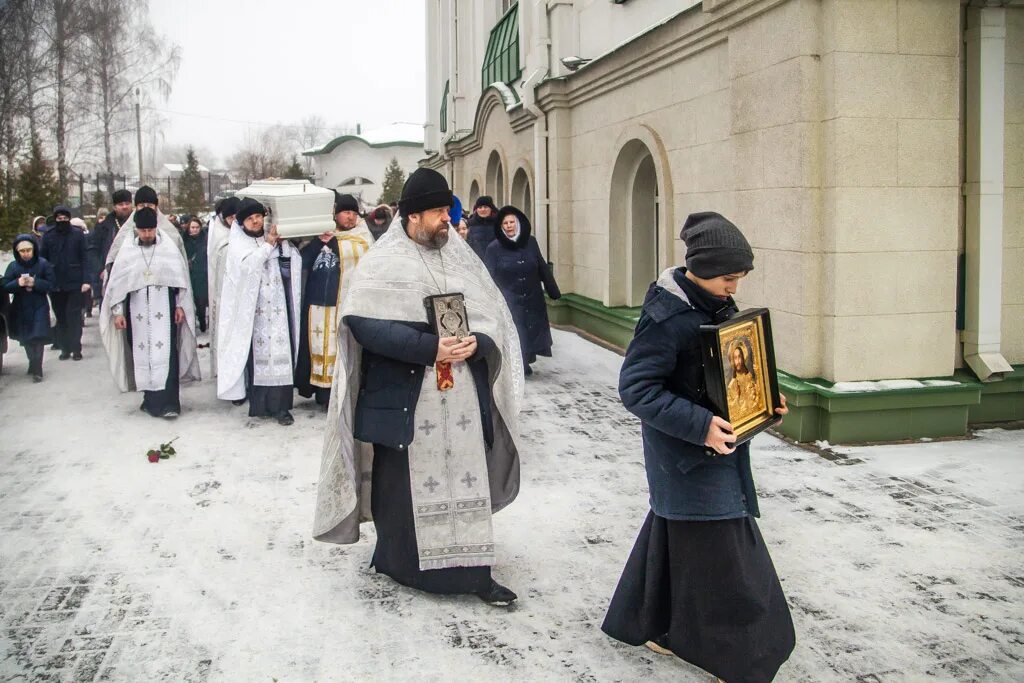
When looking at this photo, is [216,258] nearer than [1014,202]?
No

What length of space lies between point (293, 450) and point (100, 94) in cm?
3244

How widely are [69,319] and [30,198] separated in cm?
1350

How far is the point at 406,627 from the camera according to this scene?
4168mm

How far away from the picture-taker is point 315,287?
8.30 metres

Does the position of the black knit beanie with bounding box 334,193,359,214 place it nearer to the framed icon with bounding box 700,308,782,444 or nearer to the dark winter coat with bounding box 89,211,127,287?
the dark winter coat with bounding box 89,211,127,287

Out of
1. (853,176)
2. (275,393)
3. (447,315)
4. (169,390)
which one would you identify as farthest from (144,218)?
(853,176)

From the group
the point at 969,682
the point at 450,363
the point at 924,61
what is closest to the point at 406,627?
the point at 450,363

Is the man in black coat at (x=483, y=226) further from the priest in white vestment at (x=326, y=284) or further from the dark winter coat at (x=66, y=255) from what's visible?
the dark winter coat at (x=66, y=255)

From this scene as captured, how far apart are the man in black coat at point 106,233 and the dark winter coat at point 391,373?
8343 mm

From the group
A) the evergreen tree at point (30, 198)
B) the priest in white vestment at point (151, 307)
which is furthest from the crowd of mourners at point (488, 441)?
the evergreen tree at point (30, 198)

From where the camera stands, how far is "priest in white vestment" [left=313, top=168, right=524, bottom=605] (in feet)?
14.0

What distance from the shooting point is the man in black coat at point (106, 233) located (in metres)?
12.1

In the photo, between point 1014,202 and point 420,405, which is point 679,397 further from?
point 1014,202

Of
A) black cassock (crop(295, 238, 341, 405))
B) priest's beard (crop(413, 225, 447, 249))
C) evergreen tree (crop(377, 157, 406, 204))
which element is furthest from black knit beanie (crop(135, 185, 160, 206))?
evergreen tree (crop(377, 157, 406, 204))
